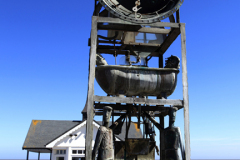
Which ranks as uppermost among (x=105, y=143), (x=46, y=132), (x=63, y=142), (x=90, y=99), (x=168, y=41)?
(x=168, y=41)

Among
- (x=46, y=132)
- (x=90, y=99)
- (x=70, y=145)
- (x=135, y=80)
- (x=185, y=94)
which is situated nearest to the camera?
(x=90, y=99)

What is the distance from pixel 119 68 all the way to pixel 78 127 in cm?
1736

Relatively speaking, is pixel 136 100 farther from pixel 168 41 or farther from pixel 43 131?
pixel 43 131

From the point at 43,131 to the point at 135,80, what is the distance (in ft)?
71.2

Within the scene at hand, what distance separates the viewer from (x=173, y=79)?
10.8m

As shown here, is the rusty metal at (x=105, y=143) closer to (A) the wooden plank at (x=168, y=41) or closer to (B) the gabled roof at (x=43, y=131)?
(A) the wooden plank at (x=168, y=41)

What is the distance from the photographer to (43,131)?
29.6 metres

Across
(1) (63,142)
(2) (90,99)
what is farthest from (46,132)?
(2) (90,99)

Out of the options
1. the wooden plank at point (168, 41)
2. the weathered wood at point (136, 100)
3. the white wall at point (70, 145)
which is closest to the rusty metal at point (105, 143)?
the weathered wood at point (136, 100)

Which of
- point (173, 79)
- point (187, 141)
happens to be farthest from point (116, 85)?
point (187, 141)

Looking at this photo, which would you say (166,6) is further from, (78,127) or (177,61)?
(78,127)

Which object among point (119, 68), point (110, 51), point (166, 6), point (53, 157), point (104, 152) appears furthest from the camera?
point (53, 157)

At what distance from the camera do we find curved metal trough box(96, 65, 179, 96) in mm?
10375

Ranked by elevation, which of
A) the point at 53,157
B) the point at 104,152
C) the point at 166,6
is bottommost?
the point at 53,157
